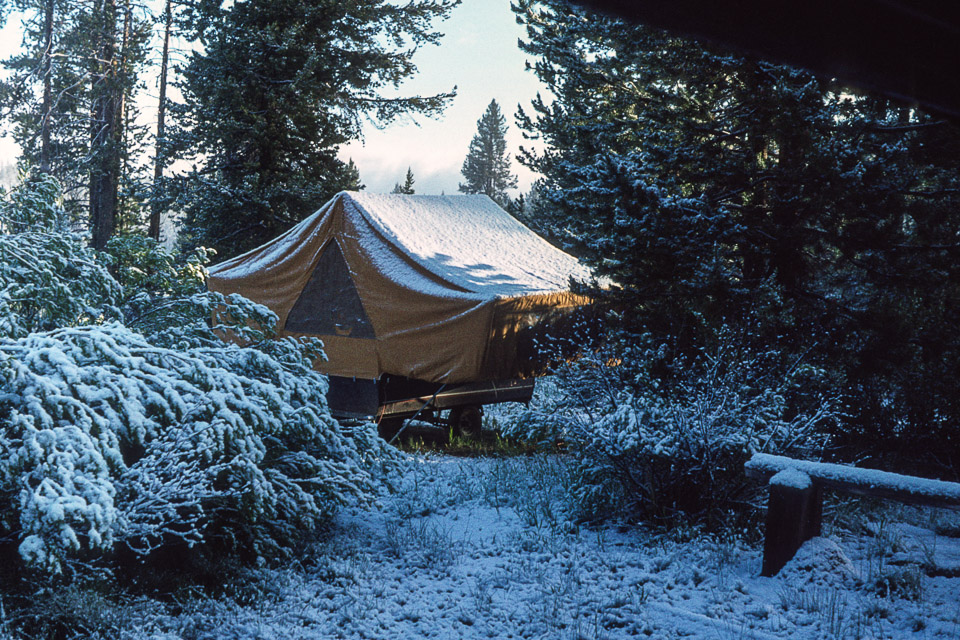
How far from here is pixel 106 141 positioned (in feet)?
72.4

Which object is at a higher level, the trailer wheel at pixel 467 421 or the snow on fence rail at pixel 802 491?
the snow on fence rail at pixel 802 491

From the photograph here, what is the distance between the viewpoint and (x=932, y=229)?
7148mm

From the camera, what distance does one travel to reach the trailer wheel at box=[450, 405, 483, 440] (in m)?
9.66

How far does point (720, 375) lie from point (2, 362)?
5.11 meters

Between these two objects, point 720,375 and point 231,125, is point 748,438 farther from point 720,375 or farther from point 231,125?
point 231,125

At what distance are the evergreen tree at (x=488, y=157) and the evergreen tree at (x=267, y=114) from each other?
1540 inches

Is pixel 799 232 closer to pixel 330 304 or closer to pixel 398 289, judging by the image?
pixel 398 289

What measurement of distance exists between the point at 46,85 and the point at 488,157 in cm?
3549

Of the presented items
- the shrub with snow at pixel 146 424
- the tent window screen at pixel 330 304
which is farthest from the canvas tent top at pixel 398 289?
the shrub with snow at pixel 146 424

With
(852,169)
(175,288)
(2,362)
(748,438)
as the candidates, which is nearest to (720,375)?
(748,438)

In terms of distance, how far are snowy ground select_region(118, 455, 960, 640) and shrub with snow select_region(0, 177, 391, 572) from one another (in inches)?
17.9

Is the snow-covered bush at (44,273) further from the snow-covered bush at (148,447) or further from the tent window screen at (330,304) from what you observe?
the tent window screen at (330,304)

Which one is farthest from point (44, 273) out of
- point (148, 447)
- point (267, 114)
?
point (267, 114)

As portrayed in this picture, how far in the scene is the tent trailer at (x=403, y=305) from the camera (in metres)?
8.51
